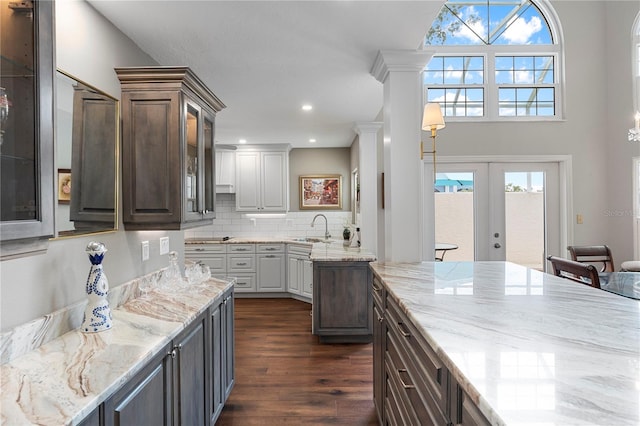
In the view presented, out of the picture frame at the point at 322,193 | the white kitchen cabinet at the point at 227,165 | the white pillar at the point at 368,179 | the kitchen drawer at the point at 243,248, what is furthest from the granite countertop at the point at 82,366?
the picture frame at the point at 322,193

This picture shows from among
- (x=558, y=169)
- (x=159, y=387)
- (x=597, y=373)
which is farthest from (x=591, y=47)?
(x=159, y=387)

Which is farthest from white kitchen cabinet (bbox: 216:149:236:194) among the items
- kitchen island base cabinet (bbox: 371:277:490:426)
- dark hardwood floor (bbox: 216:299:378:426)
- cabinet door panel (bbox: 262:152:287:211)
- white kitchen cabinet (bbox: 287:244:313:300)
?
kitchen island base cabinet (bbox: 371:277:490:426)

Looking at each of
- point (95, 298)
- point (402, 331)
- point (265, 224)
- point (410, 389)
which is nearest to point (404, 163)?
point (402, 331)

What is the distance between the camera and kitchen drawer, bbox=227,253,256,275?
5.27 m

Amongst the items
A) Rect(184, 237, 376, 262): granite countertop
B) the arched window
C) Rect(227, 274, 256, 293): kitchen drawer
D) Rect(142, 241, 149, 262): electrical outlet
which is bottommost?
Rect(227, 274, 256, 293): kitchen drawer

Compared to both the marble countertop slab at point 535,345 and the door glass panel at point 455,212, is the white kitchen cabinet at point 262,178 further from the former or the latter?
the marble countertop slab at point 535,345

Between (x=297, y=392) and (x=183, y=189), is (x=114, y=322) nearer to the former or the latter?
(x=183, y=189)

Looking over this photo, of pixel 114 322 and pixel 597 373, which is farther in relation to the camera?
pixel 114 322

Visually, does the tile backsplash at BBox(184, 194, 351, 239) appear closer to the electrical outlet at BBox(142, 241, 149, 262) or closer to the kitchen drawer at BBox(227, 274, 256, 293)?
the kitchen drawer at BBox(227, 274, 256, 293)

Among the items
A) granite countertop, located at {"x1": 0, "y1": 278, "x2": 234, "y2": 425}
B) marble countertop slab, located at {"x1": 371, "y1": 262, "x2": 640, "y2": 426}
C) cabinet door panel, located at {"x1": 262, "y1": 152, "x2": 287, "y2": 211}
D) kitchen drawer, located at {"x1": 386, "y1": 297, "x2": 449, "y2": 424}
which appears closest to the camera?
marble countertop slab, located at {"x1": 371, "y1": 262, "x2": 640, "y2": 426}

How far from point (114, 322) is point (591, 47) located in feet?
19.8

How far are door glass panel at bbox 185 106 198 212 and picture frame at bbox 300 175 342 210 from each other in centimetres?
383

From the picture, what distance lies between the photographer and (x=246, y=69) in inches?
104

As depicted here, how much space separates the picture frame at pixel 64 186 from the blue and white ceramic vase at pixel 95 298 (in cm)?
28
